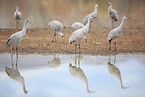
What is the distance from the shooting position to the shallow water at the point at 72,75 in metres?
6.80

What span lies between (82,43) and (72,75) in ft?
16.5

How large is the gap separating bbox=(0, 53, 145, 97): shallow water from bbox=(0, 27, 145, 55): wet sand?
831 millimetres

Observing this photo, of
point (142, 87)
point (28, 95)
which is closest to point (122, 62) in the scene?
point (142, 87)

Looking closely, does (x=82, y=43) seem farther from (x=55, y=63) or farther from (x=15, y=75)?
(x=15, y=75)

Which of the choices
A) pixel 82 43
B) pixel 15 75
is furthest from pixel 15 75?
pixel 82 43

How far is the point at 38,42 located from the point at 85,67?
467 centimetres

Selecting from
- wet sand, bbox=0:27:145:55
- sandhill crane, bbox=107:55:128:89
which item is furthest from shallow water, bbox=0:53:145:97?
wet sand, bbox=0:27:145:55

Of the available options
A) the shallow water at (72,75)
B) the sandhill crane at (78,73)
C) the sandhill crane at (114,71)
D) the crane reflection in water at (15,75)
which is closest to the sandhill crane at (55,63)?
the shallow water at (72,75)

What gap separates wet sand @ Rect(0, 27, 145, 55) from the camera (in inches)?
448

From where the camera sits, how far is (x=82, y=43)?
42.7 ft

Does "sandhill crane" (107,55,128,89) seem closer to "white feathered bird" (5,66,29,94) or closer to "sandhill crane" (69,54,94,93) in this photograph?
"sandhill crane" (69,54,94,93)

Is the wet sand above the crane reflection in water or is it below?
above

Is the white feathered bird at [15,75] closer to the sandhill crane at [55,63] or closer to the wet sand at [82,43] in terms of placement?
the sandhill crane at [55,63]

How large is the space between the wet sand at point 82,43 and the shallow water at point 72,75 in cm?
83
